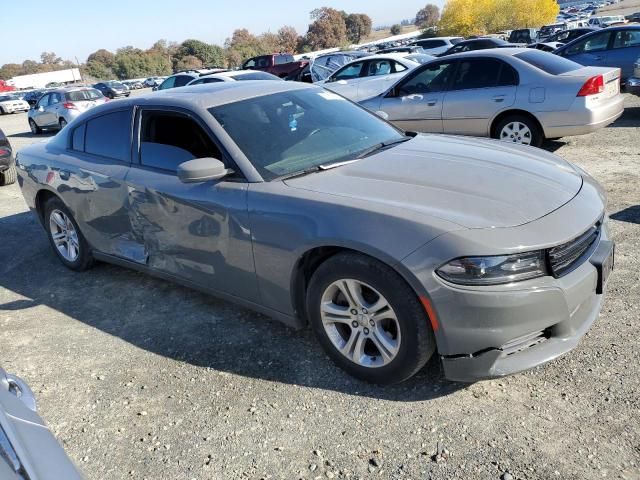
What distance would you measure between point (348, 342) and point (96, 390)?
154cm

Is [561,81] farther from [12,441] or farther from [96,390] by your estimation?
[12,441]

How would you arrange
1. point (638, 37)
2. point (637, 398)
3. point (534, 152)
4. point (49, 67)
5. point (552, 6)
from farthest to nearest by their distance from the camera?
point (49, 67) < point (552, 6) < point (638, 37) < point (534, 152) < point (637, 398)

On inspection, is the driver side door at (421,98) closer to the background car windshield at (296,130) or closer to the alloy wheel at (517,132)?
the alloy wheel at (517,132)

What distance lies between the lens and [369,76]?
1233 cm

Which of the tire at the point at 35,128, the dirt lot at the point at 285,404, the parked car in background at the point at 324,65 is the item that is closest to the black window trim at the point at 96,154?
the dirt lot at the point at 285,404

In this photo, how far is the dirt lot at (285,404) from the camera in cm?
250

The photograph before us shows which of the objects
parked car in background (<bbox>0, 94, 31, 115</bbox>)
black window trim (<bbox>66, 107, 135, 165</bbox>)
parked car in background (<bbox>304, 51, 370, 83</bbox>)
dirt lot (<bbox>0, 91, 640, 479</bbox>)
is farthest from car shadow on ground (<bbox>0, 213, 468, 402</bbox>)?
parked car in background (<bbox>0, 94, 31, 115</bbox>)

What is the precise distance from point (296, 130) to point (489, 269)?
1.73 metres

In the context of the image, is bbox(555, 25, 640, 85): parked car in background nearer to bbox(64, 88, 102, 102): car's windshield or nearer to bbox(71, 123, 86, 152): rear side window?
bbox(71, 123, 86, 152): rear side window

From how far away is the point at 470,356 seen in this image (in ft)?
8.61

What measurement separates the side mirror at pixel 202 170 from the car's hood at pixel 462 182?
1.49 ft

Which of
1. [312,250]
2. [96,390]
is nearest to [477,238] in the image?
[312,250]

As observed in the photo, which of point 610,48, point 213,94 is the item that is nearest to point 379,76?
point 610,48

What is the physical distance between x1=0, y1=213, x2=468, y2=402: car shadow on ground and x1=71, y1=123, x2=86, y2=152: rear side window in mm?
1130
